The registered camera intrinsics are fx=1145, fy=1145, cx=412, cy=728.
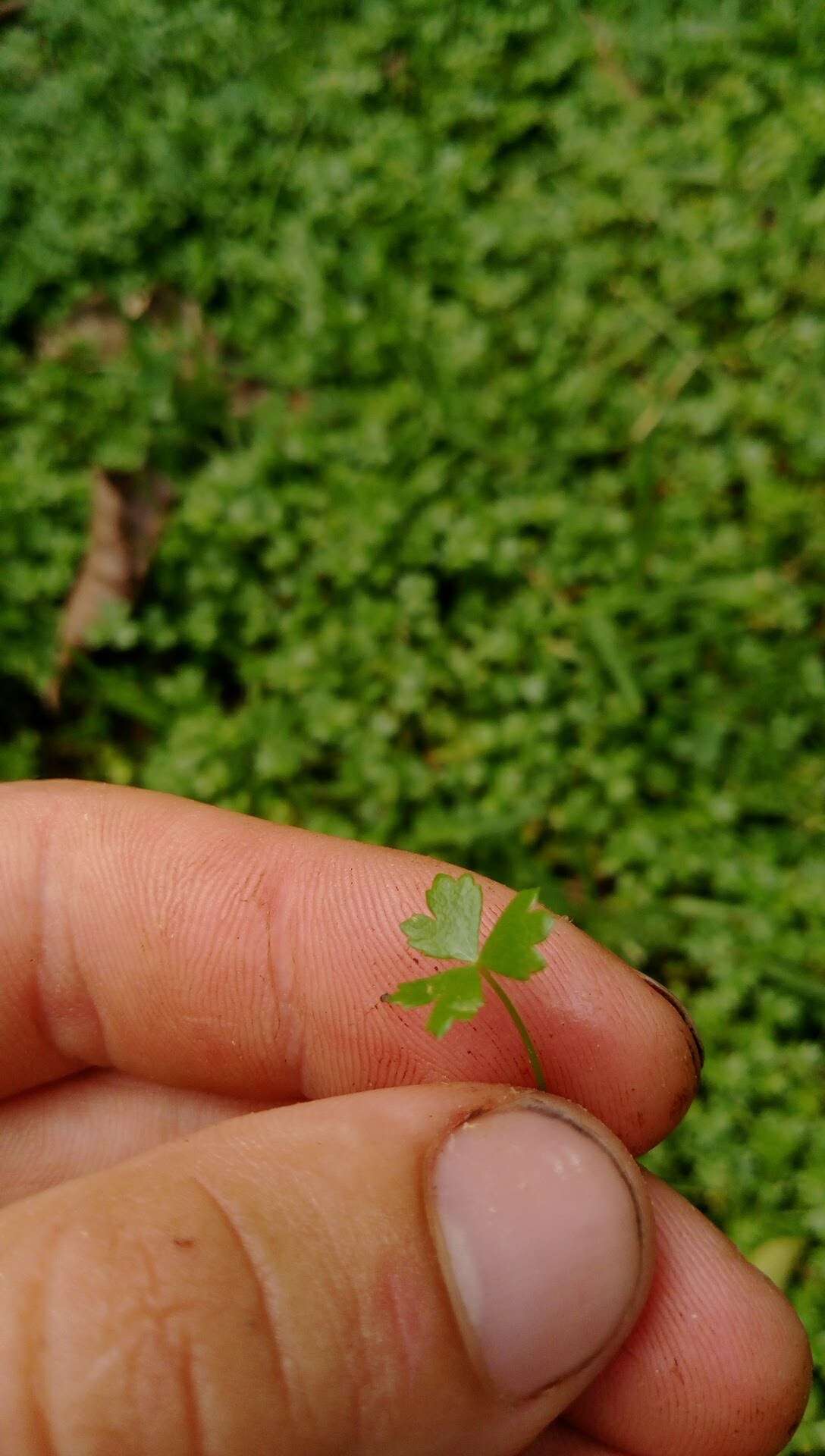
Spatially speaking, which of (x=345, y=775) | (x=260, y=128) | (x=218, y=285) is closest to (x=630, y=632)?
(x=345, y=775)

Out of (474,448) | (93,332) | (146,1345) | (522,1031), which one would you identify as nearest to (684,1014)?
(522,1031)

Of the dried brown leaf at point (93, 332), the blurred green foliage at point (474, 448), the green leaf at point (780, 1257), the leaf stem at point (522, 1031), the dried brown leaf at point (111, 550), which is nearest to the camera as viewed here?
the leaf stem at point (522, 1031)

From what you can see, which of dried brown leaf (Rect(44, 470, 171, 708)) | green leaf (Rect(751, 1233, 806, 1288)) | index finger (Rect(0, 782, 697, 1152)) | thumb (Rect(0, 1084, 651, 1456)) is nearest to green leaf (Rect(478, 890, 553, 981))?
thumb (Rect(0, 1084, 651, 1456))

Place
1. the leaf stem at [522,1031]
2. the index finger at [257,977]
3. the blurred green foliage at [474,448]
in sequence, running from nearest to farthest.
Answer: the leaf stem at [522,1031] → the index finger at [257,977] → the blurred green foliage at [474,448]

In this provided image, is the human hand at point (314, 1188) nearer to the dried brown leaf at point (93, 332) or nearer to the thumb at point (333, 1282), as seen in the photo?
the thumb at point (333, 1282)

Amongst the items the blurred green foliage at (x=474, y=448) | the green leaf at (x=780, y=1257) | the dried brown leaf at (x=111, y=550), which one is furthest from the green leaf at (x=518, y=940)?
the dried brown leaf at (x=111, y=550)

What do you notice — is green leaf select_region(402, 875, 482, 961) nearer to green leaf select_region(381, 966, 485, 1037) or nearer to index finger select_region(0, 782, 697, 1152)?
green leaf select_region(381, 966, 485, 1037)

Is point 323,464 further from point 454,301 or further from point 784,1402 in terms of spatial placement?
point 784,1402
